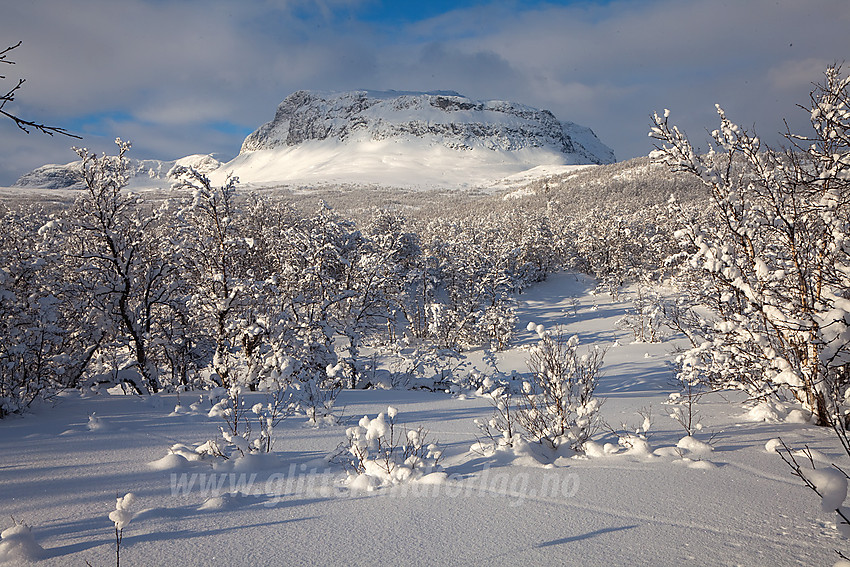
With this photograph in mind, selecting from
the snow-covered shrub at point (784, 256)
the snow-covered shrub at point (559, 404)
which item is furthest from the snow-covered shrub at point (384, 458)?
the snow-covered shrub at point (784, 256)

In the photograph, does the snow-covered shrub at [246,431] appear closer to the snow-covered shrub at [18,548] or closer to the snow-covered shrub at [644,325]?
the snow-covered shrub at [18,548]

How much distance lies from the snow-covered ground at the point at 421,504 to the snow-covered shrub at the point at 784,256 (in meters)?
0.56

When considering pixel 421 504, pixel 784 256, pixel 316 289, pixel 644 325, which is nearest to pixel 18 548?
pixel 421 504

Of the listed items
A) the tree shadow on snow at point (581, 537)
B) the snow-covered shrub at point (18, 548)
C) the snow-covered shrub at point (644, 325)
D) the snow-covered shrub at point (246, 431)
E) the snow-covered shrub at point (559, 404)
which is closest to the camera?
the snow-covered shrub at point (18, 548)

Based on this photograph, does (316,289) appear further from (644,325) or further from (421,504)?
(644,325)

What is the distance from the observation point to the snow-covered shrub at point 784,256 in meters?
3.69

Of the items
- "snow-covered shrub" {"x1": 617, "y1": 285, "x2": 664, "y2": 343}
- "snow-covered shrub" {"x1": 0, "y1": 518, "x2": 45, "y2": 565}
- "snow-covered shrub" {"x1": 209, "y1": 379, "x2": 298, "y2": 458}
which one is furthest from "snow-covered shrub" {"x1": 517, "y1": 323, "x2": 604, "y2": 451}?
"snow-covered shrub" {"x1": 617, "y1": 285, "x2": 664, "y2": 343}

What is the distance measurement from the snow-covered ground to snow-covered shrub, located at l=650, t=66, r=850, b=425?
561 millimetres

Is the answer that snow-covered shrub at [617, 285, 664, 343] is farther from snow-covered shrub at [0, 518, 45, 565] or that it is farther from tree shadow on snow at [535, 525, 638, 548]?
snow-covered shrub at [0, 518, 45, 565]

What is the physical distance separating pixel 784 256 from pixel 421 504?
15.9 feet

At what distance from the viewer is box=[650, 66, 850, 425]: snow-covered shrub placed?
145 inches

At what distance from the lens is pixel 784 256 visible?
4758 mm

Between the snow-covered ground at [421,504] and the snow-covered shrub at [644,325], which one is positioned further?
the snow-covered shrub at [644,325]

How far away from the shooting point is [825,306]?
12.6 feet
